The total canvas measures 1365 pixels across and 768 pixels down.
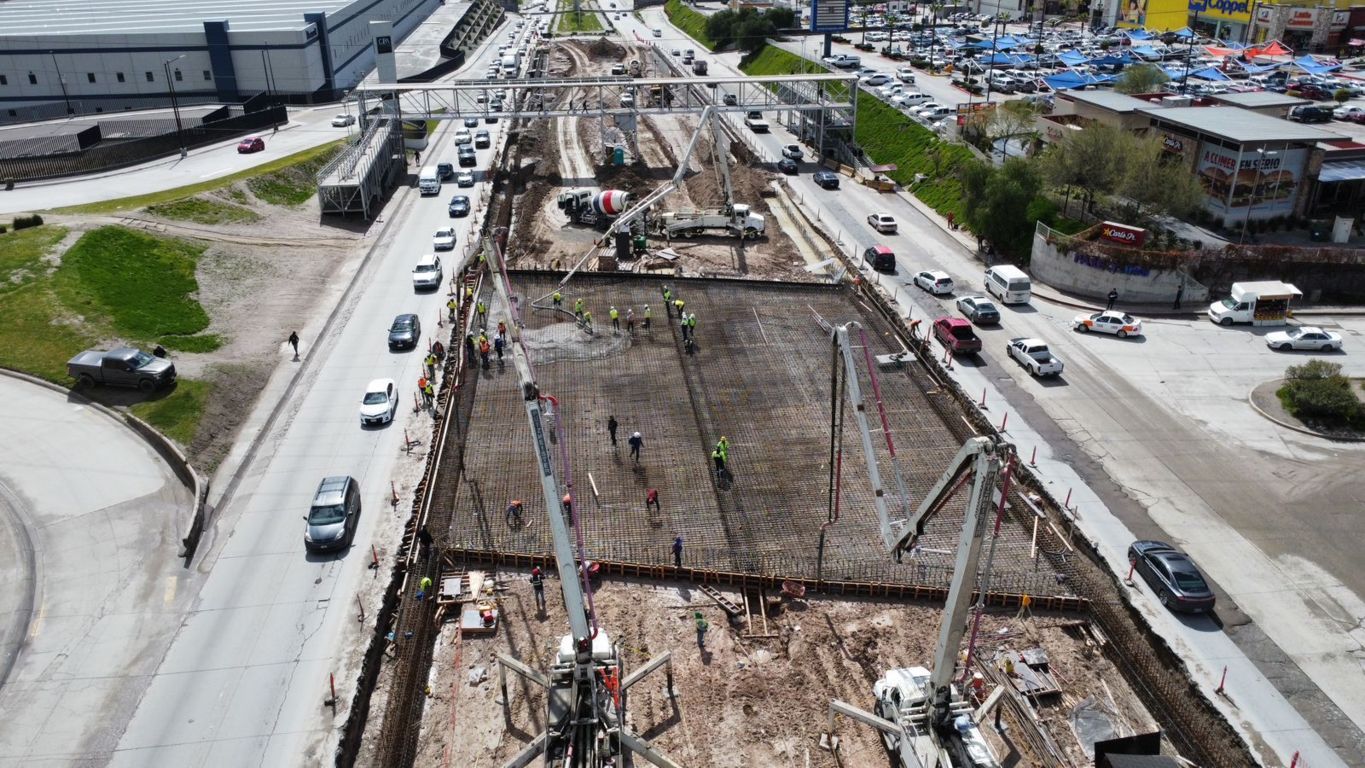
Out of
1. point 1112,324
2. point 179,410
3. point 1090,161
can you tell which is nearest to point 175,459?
point 179,410

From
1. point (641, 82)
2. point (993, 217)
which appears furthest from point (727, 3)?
point (993, 217)

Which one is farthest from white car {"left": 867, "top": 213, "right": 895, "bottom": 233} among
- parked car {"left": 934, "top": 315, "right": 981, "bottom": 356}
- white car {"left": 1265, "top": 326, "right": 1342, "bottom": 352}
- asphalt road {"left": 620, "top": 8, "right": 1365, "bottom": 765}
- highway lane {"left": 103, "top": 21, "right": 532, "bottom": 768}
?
highway lane {"left": 103, "top": 21, "right": 532, "bottom": 768}

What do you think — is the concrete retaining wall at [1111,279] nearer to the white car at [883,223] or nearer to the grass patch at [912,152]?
the white car at [883,223]

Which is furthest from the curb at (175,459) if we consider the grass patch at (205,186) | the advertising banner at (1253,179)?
the advertising banner at (1253,179)

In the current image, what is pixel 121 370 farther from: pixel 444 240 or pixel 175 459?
pixel 444 240

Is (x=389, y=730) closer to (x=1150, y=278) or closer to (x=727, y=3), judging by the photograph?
(x=1150, y=278)
